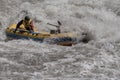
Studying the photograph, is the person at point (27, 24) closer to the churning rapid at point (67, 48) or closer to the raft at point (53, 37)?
the raft at point (53, 37)

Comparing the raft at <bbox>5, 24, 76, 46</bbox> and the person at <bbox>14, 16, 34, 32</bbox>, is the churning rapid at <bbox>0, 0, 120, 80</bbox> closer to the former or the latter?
the raft at <bbox>5, 24, 76, 46</bbox>

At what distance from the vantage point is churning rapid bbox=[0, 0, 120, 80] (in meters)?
9.49

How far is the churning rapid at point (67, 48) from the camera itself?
31.1 ft

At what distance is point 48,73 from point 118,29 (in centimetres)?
493

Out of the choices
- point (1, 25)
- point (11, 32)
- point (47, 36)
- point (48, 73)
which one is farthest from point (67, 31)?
point (48, 73)

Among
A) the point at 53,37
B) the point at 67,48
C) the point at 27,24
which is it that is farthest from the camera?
the point at 27,24

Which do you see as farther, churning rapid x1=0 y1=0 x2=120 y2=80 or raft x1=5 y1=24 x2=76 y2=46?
raft x1=5 y1=24 x2=76 y2=46

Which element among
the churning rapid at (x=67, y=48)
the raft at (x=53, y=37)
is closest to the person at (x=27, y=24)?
A: the raft at (x=53, y=37)

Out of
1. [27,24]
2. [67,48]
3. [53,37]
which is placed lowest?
[67,48]

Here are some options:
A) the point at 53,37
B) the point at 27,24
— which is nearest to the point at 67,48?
the point at 53,37

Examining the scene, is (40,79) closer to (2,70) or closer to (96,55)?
(2,70)

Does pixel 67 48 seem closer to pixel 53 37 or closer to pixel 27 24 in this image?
pixel 53 37

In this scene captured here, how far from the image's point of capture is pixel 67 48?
466 inches

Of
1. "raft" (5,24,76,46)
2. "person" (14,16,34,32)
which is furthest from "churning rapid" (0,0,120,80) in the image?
"person" (14,16,34,32)
